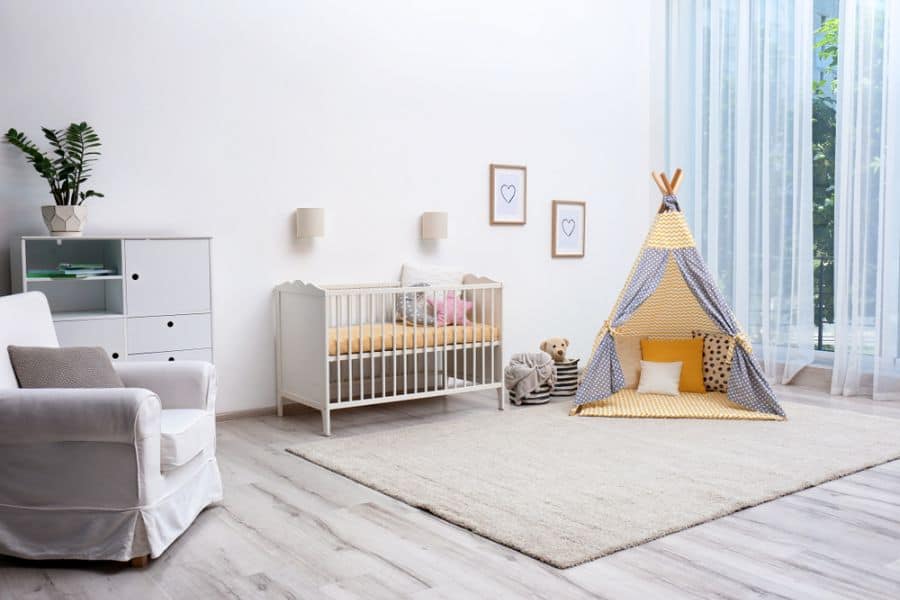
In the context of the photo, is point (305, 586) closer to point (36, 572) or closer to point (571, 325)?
point (36, 572)

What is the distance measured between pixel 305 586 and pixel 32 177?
2.53 meters

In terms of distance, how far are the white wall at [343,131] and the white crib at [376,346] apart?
203 millimetres

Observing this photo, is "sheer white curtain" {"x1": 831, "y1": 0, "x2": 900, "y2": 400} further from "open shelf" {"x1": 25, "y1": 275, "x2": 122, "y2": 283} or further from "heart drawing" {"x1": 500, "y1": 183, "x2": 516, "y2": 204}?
"open shelf" {"x1": 25, "y1": 275, "x2": 122, "y2": 283}

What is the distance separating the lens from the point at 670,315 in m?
5.07

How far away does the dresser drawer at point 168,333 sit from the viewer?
3.92 m

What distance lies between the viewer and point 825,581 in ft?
7.84

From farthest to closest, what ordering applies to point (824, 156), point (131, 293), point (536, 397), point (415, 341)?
point (824, 156) → point (536, 397) → point (415, 341) → point (131, 293)

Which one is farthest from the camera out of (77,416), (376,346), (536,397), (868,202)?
(868,202)

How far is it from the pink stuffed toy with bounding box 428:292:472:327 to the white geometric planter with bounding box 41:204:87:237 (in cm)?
175

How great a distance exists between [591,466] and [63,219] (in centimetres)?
246

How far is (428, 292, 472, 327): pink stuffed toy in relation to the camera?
4634 mm

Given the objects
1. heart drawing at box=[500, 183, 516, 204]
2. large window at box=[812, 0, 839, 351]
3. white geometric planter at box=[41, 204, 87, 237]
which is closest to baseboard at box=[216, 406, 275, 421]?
white geometric planter at box=[41, 204, 87, 237]

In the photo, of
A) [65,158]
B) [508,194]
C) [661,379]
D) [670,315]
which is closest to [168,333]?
[65,158]

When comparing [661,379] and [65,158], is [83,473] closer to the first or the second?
[65,158]
